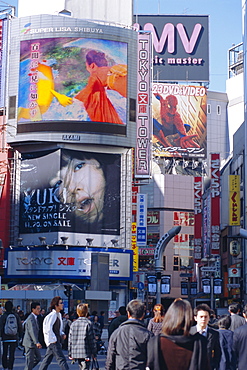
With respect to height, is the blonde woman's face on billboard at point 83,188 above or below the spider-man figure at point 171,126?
below

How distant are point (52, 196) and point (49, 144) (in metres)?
3.98

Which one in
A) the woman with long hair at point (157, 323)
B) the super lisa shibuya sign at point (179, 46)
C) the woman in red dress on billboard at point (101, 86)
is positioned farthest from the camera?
the super lisa shibuya sign at point (179, 46)

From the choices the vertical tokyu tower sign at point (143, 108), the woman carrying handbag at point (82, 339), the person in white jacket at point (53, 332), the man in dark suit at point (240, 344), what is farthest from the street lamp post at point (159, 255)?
the man in dark suit at point (240, 344)

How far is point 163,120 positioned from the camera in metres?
97.6

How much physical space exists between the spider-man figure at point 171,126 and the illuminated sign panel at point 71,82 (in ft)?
121

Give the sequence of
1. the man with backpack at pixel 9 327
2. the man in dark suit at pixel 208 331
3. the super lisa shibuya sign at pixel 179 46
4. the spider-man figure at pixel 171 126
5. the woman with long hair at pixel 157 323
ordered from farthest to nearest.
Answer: the super lisa shibuya sign at pixel 179 46 < the spider-man figure at pixel 171 126 < the man with backpack at pixel 9 327 < the woman with long hair at pixel 157 323 < the man in dark suit at pixel 208 331

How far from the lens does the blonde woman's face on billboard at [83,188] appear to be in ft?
192

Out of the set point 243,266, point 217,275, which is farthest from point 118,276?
point 217,275

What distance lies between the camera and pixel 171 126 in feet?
320

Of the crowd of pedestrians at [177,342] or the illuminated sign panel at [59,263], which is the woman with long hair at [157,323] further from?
the illuminated sign panel at [59,263]

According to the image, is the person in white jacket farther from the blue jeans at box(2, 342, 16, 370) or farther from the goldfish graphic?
the goldfish graphic

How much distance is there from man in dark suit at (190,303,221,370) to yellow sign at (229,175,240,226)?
5287 cm

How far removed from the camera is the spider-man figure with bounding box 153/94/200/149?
9700 cm

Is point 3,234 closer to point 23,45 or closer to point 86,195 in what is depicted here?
point 86,195
